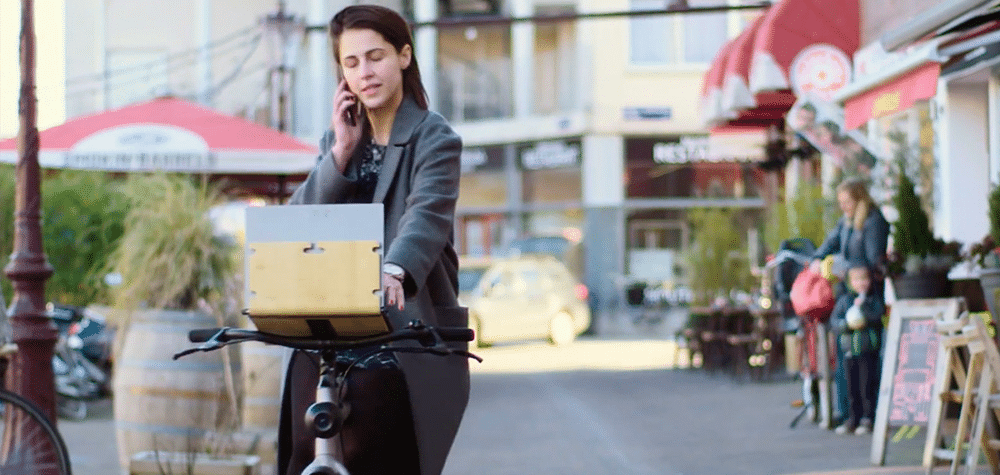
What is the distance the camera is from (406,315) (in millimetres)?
3564

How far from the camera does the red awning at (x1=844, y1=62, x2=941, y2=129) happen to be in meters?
10.2

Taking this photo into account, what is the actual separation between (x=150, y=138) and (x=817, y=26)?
778 cm

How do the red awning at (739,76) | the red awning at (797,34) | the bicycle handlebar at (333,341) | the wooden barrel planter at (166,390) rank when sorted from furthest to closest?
the red awning at (739,76)
the red awning at (797,34)
the wooden barrel planter at (166,390)
the bicycle handlebar at (333,341)

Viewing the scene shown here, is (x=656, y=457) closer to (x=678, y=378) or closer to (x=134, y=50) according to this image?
(x=678, y=378)

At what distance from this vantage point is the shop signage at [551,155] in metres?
33.2

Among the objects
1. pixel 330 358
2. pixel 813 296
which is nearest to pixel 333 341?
pixel 330 358

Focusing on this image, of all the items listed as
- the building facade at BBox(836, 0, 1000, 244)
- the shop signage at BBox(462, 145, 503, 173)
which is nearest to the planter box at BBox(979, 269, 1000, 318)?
the building facade at BBox(836, 0, 1000, 244)

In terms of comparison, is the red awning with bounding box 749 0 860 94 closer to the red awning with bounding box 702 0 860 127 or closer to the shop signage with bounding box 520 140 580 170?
the red awning with bounding box 702 0 860 127

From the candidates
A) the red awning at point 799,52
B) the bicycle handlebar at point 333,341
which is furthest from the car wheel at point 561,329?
the bicycle handlebar at point 333,341

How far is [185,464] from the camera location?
19.9 ft

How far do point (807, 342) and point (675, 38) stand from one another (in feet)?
Answer: 72.2

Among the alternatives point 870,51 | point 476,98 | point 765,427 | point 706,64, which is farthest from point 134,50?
point 765,427

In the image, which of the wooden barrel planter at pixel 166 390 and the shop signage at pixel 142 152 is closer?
the wooden barrel planter at pixel 166 390

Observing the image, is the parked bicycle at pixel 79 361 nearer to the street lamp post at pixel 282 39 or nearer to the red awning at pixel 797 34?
the street lamp post at pixel 282 39
